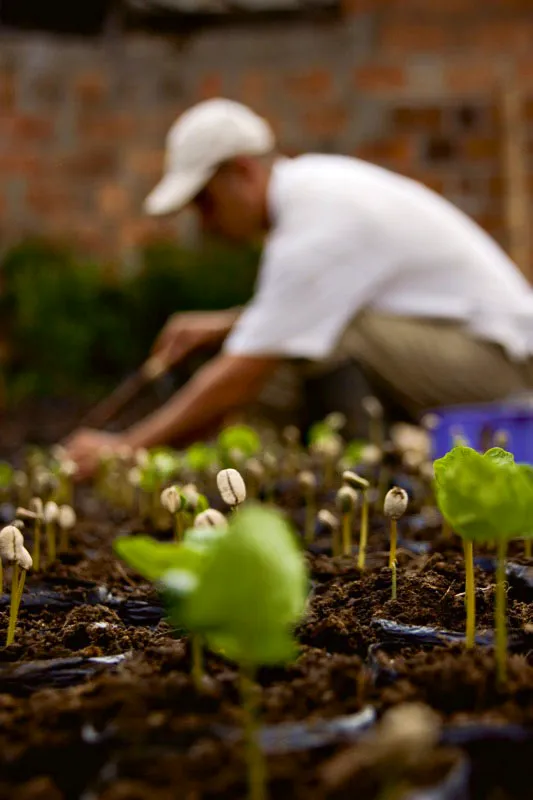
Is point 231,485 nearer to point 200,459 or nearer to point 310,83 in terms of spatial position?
point 200,459

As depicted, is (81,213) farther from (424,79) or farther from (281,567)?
(281,567)

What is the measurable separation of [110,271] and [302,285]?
85.4 inches

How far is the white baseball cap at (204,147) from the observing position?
2.61 metres

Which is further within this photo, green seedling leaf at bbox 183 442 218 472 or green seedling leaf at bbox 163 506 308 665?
green seedling leaf at bbox 183 442 218 472

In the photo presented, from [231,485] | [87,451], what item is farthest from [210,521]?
[87,451]

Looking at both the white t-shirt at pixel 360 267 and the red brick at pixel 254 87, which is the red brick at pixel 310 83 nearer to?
the red brick at pixel 254 87

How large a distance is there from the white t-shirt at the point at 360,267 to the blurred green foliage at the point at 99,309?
4.75 ft

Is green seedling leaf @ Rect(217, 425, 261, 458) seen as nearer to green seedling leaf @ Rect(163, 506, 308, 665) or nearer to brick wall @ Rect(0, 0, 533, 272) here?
green seedling leaf @ Rect(163, 506, 308, 665)

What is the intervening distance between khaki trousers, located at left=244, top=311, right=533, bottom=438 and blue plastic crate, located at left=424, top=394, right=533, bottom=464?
2.02 ft

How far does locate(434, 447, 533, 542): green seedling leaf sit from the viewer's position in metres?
0.62

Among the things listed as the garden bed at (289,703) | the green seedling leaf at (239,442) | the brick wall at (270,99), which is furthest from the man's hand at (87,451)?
the brick wall at (270,99)

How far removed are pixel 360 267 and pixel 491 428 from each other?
2.38ft

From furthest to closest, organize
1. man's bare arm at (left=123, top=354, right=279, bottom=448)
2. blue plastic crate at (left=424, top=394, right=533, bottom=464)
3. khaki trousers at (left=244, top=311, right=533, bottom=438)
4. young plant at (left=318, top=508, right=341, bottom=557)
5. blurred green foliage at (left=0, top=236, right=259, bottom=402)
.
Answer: blurred green foliage at (left=0, top=236, right=259, bottom=402) < khaki trousers at (left=244, top=311, right=533, bottom=438) < man's bare arm at (left=123, top=354, right=279, bottom=448) < blue plastic crate at (left=424, top=394, right=533, bottom=464) < young plant at (left=318, top=508, right=341, bottom=557)

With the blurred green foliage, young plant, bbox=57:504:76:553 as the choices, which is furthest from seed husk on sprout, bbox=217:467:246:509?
the blurred green foliage
